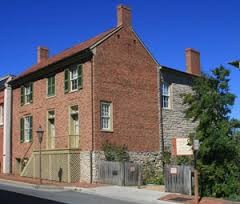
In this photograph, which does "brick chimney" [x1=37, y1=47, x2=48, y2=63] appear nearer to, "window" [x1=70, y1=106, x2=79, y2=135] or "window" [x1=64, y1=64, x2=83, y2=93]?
"window" [x1=64, y1=64, x2=83, y2=93]

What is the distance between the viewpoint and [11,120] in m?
36.9

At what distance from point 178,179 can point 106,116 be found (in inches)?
306

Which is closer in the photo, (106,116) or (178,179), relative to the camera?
(178,179)

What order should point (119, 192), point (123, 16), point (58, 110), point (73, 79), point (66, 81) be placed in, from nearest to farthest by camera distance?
1. point (119, 192)
2. point (73, 79)
3. point (66, 81)
4. point (123, 16)
5. point (58, 110)

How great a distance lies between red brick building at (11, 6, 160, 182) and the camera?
27.9m

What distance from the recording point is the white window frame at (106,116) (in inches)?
1115

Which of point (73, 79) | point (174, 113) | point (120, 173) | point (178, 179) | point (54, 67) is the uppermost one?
point (54, 67)

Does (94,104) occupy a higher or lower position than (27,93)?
lower

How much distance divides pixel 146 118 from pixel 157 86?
8.50 ft

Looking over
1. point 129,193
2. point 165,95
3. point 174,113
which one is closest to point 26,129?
point 165,95

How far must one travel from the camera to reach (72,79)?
29828 mm

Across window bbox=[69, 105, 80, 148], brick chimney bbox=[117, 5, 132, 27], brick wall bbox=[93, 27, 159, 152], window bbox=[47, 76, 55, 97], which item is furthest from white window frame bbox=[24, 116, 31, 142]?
brick chimney bbox=[117, 5, 132, 27]

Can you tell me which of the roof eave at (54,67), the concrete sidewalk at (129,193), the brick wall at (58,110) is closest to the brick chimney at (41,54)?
the roof eave at (54,67)

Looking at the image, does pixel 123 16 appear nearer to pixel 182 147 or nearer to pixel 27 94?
pixel 27 94
